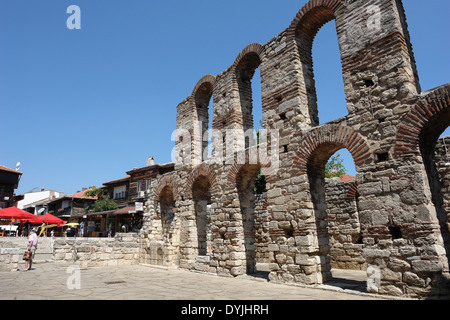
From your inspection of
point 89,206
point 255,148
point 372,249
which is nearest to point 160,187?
point 255,148

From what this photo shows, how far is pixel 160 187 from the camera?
42.4 feet

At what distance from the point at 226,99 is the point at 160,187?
16.8 ft

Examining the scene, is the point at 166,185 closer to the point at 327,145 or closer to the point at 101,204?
the point at 327,145

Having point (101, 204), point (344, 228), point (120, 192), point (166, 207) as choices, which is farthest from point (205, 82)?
point (120, 192)

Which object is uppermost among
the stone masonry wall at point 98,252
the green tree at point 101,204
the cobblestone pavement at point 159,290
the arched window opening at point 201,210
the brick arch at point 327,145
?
the green tree at point 101,204

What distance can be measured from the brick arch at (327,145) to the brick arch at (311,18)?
309 cm

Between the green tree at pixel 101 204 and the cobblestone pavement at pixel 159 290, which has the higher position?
the green tree at pixel 101 204

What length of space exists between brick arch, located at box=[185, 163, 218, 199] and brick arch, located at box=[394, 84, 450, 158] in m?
5.82

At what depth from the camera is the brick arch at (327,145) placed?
6.30m

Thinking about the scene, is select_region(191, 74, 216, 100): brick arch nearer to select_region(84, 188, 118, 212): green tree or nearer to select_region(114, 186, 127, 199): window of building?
select_region(84, 188, 118, 212): green tree

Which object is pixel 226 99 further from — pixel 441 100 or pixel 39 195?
pixel 39 195

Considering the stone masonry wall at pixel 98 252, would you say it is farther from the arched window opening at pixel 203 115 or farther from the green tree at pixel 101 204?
the green tree at pixel 101 204

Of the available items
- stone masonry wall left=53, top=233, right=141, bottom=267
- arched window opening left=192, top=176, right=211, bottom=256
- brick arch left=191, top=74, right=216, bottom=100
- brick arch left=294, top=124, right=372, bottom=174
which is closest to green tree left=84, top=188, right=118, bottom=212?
stone masonry wall left=53, top=233, right=141, bottom=267

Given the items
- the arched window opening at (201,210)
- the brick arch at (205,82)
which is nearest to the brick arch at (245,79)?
the brick arch at (205,82)
